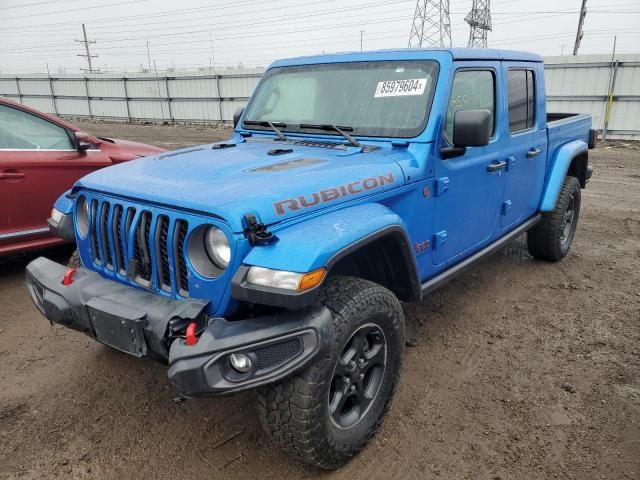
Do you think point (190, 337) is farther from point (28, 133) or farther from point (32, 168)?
point (28, 133)

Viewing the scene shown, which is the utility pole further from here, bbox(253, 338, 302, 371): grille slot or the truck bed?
bbox(253, 338, 302, 371): grille slot

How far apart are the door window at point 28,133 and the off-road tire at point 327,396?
141 inches

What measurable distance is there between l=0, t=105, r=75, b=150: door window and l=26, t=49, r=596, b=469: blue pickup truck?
1977 millimetres

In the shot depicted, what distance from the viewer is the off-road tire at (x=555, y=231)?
4.78 m

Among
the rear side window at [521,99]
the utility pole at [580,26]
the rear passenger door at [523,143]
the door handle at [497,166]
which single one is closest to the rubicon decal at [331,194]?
the door handle at [497,166]

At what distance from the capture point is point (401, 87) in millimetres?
3162

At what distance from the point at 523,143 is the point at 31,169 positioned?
419 cm

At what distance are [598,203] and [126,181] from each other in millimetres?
7044

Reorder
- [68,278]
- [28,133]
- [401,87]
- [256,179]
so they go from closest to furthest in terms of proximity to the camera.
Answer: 1. [256,179]
2. [68,278]
3. [401,87]
4. [28,133]

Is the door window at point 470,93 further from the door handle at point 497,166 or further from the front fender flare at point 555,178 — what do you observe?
the front fender flare at point 555,178

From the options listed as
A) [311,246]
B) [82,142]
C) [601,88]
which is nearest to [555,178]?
[311,246]

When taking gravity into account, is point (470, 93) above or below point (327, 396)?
above

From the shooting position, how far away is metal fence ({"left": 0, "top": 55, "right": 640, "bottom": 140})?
12.9 m

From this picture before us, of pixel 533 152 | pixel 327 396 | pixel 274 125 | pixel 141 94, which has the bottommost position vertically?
pixel 327 396
